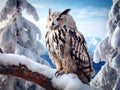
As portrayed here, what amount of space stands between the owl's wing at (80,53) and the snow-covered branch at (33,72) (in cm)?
35

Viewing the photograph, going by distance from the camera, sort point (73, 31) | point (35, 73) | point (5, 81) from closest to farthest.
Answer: point (35, 73), point (73, 31), point (5, 81)

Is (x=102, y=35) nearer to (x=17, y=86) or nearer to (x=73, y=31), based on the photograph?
(x=17, y=86)

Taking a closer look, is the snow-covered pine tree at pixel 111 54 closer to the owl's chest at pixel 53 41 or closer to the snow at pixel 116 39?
the snow at pixel 116 39

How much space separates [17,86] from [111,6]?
1.47 meters

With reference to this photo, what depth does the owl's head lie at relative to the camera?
1.61 meters

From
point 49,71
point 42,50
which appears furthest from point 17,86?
point 49,71

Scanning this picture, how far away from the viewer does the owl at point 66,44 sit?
1615mm

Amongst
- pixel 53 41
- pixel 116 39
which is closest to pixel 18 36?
pixel 116 39

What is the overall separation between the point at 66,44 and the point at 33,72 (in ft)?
1.30

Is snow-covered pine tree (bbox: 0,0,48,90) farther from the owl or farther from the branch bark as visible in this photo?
the branch bark

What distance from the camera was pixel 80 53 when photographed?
5.34 ft

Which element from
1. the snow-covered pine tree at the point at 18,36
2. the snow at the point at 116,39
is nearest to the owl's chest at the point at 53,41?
the snow-covered pine tree at the point at 18,36

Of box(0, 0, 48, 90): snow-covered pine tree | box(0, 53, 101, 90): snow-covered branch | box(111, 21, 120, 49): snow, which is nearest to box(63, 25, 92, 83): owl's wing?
box(0, 53, 101, 90): snow-covered branch

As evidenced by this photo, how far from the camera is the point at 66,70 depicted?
1.65 metres
